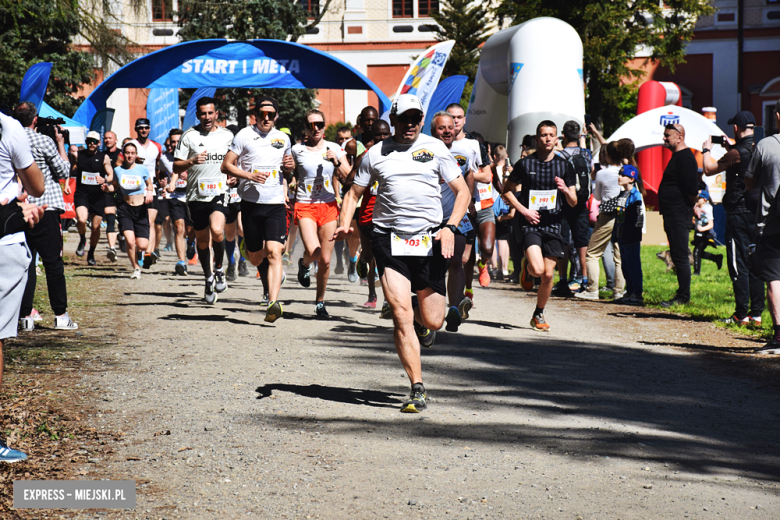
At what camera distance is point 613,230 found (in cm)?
1181

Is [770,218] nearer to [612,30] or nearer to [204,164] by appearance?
[204,164]

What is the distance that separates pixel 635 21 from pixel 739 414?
33.5 meters

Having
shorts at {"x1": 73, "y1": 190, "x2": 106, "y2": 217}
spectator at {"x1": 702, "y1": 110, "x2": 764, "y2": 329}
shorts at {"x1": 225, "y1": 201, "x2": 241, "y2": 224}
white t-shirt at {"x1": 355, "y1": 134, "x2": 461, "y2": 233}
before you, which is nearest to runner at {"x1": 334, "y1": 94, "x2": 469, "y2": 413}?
white t-shirt at {"x1": 355, "y1": 134, "x2": 461, "y2": 233}

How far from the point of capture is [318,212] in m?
10.0

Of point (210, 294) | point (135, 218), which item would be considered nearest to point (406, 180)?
point (210, 294)

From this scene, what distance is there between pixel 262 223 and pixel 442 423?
15.0 ft

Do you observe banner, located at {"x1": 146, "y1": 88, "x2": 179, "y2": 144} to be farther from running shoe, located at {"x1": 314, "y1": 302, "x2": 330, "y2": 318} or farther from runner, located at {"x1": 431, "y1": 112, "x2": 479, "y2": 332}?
runner, located at {"x1": 431, "y1": 112, "x2": 479, "y2": 332}

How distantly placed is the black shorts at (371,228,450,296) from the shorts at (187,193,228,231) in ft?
16.6

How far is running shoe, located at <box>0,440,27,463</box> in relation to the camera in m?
4.51

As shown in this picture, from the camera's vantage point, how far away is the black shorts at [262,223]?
9359 millimetres

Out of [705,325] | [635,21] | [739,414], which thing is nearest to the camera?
[739,414]

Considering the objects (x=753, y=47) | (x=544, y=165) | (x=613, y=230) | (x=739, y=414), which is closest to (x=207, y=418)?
(x=739, y=414)

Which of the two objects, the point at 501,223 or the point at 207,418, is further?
the point at 501,223

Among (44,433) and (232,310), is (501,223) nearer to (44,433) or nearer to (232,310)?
(232,310)
